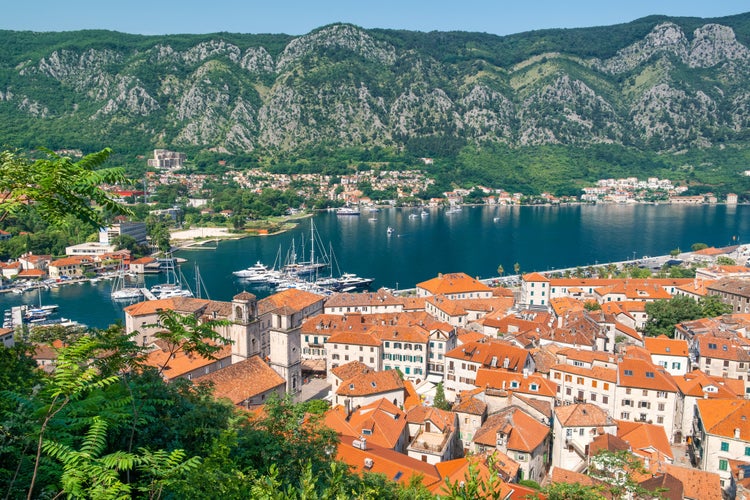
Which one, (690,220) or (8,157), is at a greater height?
(8,157)

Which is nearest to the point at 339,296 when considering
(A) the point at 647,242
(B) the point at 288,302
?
(B) the point at 288,302

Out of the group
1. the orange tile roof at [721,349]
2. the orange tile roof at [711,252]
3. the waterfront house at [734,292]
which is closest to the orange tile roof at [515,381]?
the orange tile roof at [721,349]

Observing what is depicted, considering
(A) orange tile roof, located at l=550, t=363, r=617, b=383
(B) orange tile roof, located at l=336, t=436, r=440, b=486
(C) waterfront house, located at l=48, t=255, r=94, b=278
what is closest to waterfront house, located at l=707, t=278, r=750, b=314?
(A) orange tile roof, located at l=550, t=363, r=617, b=383

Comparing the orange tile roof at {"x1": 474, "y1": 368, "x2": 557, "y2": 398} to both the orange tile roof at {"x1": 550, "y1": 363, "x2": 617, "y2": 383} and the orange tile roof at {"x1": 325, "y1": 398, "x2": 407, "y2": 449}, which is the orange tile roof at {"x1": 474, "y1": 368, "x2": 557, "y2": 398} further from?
the orange tile roof at {"x1": 325, "y1": 398, "x2": 407, "y2": 449}

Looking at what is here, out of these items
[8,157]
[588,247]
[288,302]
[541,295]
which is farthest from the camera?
[588,247]

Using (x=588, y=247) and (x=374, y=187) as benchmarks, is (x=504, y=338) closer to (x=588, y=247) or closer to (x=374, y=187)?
(x=588, y=247)

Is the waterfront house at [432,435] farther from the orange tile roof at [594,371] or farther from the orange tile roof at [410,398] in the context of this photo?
the orange tile roof at [594,371]
